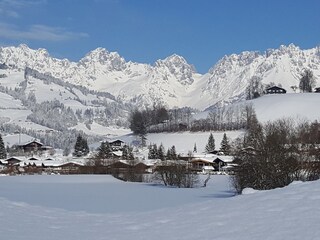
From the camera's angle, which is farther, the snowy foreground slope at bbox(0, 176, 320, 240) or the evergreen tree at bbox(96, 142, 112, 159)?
the evergreen tree at bbox(96, 142, 112, 159)

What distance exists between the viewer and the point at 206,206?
866 inches

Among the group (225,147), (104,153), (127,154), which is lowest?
(127,154)

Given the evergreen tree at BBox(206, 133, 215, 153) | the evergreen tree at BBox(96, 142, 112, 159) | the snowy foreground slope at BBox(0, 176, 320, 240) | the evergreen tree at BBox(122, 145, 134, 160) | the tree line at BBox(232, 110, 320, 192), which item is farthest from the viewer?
the evergreen tree at BBox(206, 133, 215, 153)

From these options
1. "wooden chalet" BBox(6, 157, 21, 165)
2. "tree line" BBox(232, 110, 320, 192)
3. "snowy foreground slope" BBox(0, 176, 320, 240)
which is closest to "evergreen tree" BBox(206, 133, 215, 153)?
"wooden chalet" BBox(6, 157, 21, 165)

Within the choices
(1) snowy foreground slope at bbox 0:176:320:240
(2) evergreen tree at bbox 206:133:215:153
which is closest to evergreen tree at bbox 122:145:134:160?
(2) evergreen tree at bbox 206:133:215:153

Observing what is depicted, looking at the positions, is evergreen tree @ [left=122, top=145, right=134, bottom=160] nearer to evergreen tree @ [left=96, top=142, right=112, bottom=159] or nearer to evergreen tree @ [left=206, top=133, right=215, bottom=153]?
evergreen tree @ [left=96, top=142, right=112, bottom=159]

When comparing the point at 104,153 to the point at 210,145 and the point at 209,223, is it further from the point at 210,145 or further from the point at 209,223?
the point at 209,223

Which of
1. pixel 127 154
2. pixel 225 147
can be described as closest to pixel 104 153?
pixel 127 154

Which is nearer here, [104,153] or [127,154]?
[127,154]

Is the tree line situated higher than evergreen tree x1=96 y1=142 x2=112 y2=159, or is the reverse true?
evergreen tree x1=96 y1=142 x2=112 y2=159

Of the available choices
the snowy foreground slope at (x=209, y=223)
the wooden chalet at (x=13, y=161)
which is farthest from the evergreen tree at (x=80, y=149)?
the snowy foreground slope at (x=209, y=223)

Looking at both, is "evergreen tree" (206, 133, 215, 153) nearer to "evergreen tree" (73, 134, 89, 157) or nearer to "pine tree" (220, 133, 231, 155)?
"pine tree" (220, 133, 231, 155)

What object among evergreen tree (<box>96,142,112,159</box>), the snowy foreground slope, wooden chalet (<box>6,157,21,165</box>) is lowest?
the snowy foreground slope

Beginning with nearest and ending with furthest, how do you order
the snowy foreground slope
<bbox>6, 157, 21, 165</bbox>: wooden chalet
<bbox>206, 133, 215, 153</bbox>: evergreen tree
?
the snowy foreground slope
<bbox>6, 157, 21, 165</bbox>: wooden chalet
<bbox>206, 133, 215, 153</bbox>: evergreen tree
